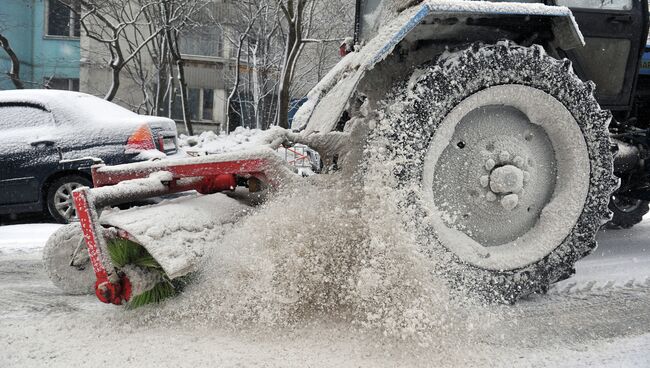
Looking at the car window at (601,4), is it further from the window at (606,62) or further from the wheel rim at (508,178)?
the wheel rim at (508,178)

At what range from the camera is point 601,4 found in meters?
3.55

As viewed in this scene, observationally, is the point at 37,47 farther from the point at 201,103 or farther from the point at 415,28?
the point at 415,28

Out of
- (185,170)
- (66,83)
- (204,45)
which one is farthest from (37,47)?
(185,170)

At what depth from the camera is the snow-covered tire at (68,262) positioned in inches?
117

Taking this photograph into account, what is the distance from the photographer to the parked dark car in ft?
21.6

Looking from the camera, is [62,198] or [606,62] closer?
[606,62]

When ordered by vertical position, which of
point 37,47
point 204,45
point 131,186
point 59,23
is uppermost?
point 59,23

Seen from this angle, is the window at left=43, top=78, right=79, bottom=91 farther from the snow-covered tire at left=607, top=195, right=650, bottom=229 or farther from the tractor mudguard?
the tractor mudguard

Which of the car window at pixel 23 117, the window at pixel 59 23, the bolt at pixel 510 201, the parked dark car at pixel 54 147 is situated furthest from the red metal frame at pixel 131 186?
the window at pixel 59 23

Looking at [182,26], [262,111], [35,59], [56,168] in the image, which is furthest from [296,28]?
[35,59]

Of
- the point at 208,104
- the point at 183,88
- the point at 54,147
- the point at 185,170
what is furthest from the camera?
the point at 208,104

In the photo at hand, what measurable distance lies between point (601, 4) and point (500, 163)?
1735 mm

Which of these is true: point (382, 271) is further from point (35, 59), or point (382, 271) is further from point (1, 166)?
point (35, 59)

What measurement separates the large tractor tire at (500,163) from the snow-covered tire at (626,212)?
2834 millimetres
